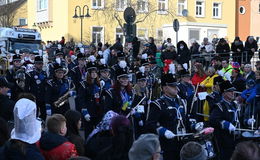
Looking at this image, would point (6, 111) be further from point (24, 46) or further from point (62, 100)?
point (24, 46)

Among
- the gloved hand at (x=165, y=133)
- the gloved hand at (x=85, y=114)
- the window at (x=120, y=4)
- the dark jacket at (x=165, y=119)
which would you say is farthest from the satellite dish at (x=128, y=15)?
the window at (x=120, y=4)

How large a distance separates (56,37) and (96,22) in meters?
4.55

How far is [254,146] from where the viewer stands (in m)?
4.14

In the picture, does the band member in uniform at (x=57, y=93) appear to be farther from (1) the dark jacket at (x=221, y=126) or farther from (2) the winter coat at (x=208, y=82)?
(1) the dark jacket at (x=221, y=126)

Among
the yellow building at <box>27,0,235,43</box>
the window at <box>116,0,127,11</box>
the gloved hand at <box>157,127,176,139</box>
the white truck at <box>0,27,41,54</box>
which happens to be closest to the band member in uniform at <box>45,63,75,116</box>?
the gloved hand at <box>157,127,176,139</box>

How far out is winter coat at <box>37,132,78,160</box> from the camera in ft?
17.1

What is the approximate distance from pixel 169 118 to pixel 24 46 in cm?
1852

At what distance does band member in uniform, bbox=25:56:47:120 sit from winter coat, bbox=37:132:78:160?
765cm

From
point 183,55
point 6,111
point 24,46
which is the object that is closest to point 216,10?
point 24,46

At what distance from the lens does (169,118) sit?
7.65m

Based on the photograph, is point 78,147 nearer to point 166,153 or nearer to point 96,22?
point 166,153

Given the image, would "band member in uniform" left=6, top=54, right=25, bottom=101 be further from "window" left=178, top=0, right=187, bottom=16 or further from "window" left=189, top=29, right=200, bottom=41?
"window" left=178, top=0, right=187, bottom=16

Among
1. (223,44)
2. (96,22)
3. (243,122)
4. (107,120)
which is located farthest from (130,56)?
(96,22)

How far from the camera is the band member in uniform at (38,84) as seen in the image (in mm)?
12955
